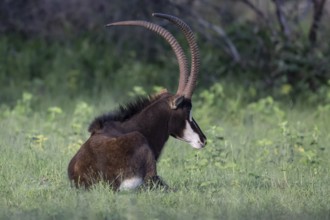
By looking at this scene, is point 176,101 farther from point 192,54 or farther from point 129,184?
point 129,184

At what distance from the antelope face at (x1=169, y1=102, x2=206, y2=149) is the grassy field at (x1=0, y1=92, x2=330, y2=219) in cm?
32

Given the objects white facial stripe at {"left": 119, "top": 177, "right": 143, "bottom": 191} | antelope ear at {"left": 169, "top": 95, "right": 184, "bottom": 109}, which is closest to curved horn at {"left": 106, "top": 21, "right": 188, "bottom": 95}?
antelope ear at {"left": 169, "top": 95, "right": 184, "bottom": 109}

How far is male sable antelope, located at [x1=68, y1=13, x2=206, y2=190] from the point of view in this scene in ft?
24.5

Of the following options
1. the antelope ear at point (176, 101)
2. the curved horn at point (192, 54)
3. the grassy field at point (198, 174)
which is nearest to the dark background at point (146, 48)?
the grassy field at point (198, 174)

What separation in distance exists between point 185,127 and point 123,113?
597mm

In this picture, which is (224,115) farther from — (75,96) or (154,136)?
(154,136)

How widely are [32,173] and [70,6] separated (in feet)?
27.8

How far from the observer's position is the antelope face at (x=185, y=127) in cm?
812

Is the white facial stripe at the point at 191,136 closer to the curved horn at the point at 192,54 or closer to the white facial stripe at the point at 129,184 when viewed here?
the curved horn at the point at 192,54

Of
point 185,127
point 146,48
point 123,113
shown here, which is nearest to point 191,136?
point 185,127

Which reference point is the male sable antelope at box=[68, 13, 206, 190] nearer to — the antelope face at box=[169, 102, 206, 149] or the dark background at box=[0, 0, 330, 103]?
the antelope face at box=[169, 102, 206, 149]

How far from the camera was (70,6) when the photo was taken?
16.3 metres

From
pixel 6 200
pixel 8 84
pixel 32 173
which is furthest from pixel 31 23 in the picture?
pixel 6 200

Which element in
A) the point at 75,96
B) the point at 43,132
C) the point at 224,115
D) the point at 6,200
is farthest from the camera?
the point at 75,96
